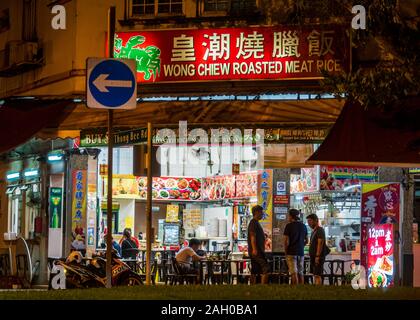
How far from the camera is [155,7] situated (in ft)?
68.8

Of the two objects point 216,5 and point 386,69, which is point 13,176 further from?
point 386,69

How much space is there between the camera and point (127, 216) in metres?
27.0

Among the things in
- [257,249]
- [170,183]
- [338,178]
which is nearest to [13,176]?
[170,183]

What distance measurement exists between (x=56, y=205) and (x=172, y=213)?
3.89 meters

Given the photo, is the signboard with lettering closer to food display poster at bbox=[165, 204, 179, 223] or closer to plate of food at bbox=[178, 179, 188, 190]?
plate of food at bbox=[178, 179, 188, 190]

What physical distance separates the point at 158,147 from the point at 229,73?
93.3 inches

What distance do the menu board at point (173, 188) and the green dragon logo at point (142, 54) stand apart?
6.98m

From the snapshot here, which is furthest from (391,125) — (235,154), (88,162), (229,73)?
(88,162)

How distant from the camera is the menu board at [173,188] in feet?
87.3

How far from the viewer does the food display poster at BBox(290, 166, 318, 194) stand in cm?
2359

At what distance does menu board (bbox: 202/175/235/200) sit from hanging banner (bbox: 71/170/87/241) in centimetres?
381

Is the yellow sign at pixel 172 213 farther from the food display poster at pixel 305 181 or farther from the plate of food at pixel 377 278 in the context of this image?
the plate of food at pixel 377 278

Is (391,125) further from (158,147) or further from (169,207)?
(169,207)

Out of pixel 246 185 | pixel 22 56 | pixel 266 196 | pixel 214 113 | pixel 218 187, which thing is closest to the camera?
pixel 214 113
